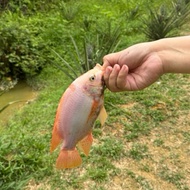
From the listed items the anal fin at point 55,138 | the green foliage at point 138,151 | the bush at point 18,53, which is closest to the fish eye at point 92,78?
the anal fin at point 55,138

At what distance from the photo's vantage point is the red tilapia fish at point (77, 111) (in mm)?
1726

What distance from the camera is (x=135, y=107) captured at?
14.4 feet

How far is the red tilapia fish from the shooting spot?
5.66 feet

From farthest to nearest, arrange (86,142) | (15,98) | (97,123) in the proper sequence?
(15,98) < (97,123) < (86,142)

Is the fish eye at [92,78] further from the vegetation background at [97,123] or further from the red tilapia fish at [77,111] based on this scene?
the vegetation background at [97,123]

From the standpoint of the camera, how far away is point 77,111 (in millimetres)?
1737

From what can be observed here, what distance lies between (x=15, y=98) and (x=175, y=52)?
347 centimetres

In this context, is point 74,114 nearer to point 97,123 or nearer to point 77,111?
point 77,111

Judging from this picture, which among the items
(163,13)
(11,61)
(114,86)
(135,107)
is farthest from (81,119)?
(163,13)

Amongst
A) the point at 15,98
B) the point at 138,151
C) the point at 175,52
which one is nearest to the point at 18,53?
the point at 15,98

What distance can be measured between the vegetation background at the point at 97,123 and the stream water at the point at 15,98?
0.10 metres

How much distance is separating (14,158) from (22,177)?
265mm

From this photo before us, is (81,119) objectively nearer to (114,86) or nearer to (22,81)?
(114,86)

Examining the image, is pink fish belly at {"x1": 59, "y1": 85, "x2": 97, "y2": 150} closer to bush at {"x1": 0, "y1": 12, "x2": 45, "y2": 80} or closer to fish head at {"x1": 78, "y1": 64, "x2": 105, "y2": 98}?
fish head at {"x1": 78, "y1": 64, "x2": 105, "y2": 98}
